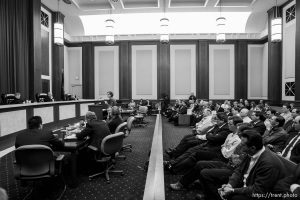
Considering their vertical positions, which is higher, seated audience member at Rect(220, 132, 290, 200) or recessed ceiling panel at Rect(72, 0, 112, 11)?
recessed ceiling panel at Rect(72, 0, 112, 11)

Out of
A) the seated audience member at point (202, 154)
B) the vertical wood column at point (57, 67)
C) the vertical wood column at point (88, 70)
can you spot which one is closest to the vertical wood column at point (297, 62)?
the seated audience member at point (202, 154)

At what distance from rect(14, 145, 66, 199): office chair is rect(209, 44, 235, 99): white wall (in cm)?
1136

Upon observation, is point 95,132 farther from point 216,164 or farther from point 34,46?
point 34,46

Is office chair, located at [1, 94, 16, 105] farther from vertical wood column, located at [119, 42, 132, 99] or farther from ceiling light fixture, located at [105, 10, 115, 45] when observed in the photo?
vertical wood column, located at [119, 42, 132, 99]

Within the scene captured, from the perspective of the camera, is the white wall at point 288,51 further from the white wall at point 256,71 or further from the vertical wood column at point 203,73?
the vertical wood column at point 203,73

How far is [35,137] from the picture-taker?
111 inches

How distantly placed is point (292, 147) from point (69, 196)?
9.66 ft

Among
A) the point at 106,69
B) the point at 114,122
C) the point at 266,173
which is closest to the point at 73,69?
the point at 106,69

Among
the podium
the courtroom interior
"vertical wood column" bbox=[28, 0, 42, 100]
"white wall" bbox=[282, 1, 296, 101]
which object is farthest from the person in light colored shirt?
"vertical wood column" bbox=[28, 0, 42, 100]

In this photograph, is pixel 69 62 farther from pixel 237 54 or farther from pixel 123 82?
pixel 237 54

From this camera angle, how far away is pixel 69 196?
296cm

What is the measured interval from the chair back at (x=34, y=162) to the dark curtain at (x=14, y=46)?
533 cm

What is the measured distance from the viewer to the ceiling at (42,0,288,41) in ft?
32.1

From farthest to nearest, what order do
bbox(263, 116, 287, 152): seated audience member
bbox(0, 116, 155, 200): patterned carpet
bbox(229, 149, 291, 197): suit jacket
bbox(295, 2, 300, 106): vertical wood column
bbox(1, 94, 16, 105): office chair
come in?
bbox(295, 2, 300, 106): vertical wood column, bbox(1, 94, 16, 105): office chair, bbox(263, 116, 287, 152): seated audience member, bbox(0, 116, 155, 200): patterned carpet, bbox(229, 149, 291, 197): suit jacket
